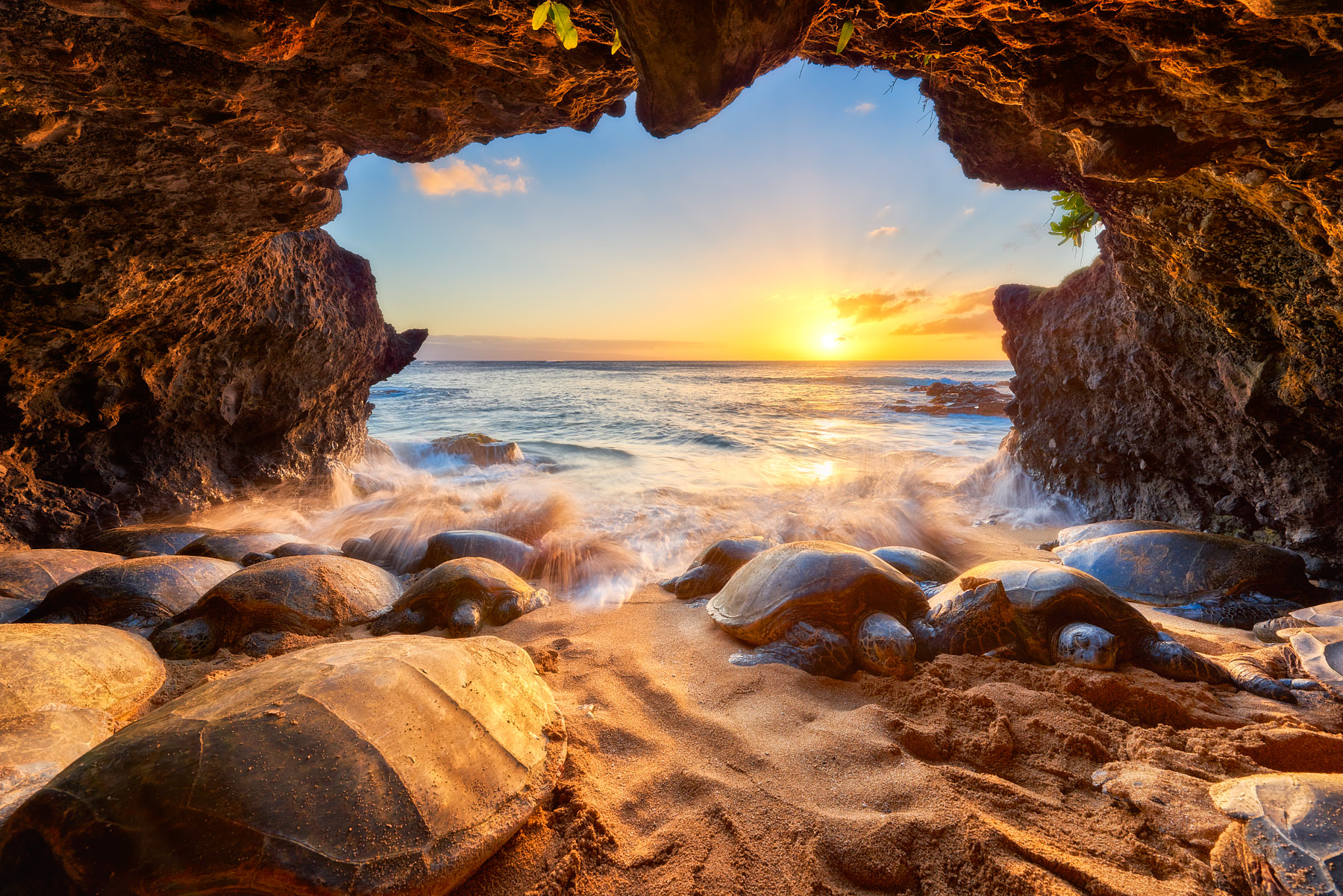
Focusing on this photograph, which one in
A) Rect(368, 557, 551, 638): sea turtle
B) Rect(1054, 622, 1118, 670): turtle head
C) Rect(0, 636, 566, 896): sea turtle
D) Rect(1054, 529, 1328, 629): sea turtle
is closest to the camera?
Rect(0, 636, 566, 896): sea turtle

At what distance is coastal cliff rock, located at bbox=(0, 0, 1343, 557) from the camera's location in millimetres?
2250

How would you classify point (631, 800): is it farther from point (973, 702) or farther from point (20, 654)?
point (20, 654)

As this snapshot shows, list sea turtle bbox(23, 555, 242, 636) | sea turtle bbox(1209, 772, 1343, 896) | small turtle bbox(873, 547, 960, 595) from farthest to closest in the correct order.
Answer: small turtle bbox(873, 547, 960, 595)
sea turtle bbox(23, 555, 242, 636)
sea turtle bbox(1209, 772, 1343, 896)

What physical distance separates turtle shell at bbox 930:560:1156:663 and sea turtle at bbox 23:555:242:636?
5.80 m

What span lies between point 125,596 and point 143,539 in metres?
2.01

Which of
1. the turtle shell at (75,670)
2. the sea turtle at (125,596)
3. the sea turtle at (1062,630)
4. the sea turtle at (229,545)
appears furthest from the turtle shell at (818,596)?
the sea turtle at (229,545)

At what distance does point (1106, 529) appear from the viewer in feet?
18.1

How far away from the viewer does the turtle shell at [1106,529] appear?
5.29 m

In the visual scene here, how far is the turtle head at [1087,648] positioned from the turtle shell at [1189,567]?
2.02 m

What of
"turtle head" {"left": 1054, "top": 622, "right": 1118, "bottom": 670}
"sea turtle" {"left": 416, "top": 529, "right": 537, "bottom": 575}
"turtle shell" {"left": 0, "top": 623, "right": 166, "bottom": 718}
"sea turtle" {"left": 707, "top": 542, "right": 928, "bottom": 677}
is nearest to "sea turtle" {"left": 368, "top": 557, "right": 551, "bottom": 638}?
"sea turtle" {"left": 416, "top": 529, "right": 537, "bottom": 575}

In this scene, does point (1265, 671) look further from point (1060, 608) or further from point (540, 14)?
point (540, 14)

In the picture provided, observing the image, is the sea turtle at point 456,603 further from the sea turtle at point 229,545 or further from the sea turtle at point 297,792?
the sea turtle at point 229,545

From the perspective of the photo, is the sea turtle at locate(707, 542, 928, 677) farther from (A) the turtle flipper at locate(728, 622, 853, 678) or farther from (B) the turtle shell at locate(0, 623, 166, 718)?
(B) the turtle shell at locate(0, 623, 166, 718)

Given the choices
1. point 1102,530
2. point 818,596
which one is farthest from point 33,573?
point 1102,530
